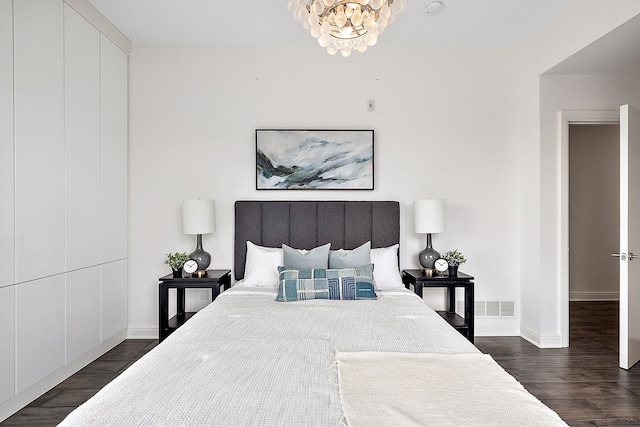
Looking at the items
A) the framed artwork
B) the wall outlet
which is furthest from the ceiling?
the framed artwork

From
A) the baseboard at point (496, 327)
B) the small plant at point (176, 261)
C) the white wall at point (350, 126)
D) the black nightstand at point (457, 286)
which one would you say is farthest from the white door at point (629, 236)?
the small plant at point (176, 261)

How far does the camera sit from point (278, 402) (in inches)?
53.3

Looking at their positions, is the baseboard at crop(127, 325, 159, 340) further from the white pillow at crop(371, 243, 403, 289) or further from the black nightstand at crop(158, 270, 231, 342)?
A: the white pillow at crop(371, 243, 403, 289)

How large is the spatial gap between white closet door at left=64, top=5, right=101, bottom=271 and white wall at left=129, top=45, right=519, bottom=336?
57cm

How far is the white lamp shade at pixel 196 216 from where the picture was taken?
143 inches

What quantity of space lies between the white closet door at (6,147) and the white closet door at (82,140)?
549 mm

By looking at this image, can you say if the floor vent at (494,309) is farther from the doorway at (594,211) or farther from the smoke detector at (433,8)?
the smoke detector at (433,8)

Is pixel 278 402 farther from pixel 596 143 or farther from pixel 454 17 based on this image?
pixel 596 143

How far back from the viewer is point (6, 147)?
8.11 ft

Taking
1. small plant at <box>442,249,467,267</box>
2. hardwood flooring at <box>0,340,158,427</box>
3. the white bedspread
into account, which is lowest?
hardwood flooring at <box>0,340,158,427</box>

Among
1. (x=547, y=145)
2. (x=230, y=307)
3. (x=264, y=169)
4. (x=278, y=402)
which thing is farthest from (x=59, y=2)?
(x=547, y=145)

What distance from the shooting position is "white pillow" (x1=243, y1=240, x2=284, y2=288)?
11.4ft

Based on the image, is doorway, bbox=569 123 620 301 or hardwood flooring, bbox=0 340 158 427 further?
doorway, bbox=569 123 620 301

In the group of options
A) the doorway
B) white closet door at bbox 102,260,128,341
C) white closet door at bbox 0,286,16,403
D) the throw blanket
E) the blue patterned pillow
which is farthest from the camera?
the doorway
